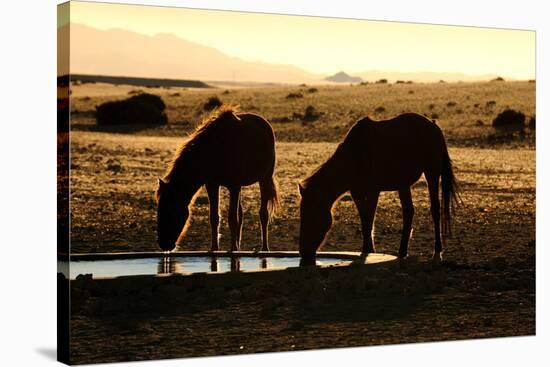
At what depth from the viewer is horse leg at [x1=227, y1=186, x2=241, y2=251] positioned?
1384 centimetres

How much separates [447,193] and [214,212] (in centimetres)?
318

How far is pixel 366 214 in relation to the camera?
1437cm

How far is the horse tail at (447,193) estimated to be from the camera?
14.9m

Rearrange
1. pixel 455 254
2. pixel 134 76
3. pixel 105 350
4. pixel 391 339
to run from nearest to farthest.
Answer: pixel 105 350
pixel 134 76
pixel 391 339
pixel 455 254

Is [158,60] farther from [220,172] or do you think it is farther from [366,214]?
[366,214]

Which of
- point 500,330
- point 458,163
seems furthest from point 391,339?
point 458,163

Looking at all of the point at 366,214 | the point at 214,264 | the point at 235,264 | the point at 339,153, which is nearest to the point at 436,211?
the point at 366,214

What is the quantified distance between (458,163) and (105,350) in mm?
5448

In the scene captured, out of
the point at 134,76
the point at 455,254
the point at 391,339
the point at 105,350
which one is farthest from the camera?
the point at 455,254

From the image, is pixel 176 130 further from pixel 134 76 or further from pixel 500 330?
pixel 500 330

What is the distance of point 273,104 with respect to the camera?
13945 millimetres

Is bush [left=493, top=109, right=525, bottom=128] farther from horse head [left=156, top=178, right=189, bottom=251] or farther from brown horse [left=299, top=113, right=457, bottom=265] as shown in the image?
horse head [left=156, top=178, right=189, bottom=251]

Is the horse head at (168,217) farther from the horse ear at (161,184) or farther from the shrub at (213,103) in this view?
the shrub at (213,103)

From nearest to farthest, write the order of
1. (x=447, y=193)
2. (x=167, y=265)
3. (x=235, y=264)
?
1. (x=167, y=265)
2. (x=235, y=264)
3. (x=447, y=193)
